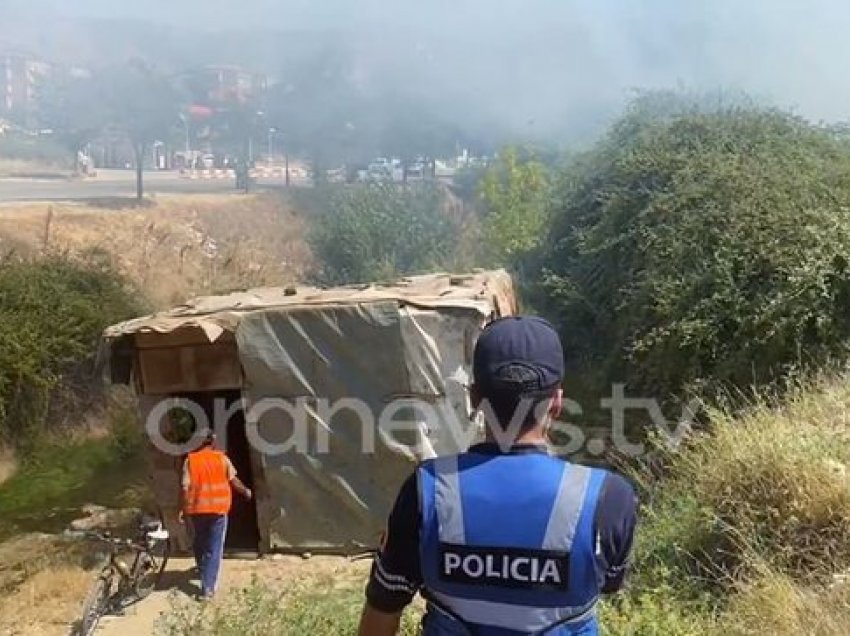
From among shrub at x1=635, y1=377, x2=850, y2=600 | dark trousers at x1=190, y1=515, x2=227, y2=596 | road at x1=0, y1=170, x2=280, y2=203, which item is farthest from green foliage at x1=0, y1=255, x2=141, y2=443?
road at x1=0, y1=170, x2=280, y2=203

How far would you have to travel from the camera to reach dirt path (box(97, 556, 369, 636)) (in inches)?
298

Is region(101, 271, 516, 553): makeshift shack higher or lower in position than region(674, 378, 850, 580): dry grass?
lower

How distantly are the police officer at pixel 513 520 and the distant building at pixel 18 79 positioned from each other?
7556cm

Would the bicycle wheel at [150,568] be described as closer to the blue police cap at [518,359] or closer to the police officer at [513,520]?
the police officer at [513,520]

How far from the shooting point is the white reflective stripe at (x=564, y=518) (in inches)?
81.6

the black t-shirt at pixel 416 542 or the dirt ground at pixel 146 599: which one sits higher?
the black t-shirt at pixel 416 542

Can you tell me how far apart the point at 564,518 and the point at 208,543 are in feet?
21.1

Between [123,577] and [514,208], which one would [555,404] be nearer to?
[123,577]

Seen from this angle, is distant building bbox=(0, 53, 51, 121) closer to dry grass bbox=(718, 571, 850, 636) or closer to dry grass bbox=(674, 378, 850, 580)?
dry grass bbox=(674, 378, 850, 580)

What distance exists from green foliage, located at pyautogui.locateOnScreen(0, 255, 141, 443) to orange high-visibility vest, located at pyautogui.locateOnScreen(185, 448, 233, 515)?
23.4 feet

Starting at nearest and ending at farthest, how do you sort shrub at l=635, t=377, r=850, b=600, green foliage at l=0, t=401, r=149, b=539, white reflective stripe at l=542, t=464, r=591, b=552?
white reflective stripe at l=542, t=464, r=591, b=552 < shrub at l=635, t=377, r=850, b=600 < green foliage at l=0, t=401, r=149, b=539

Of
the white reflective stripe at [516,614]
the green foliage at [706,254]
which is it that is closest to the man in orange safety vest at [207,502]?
the green foliage at [706,254]

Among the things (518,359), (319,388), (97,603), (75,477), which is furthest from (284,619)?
(75,477)

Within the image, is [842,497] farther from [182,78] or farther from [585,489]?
[182,78]
